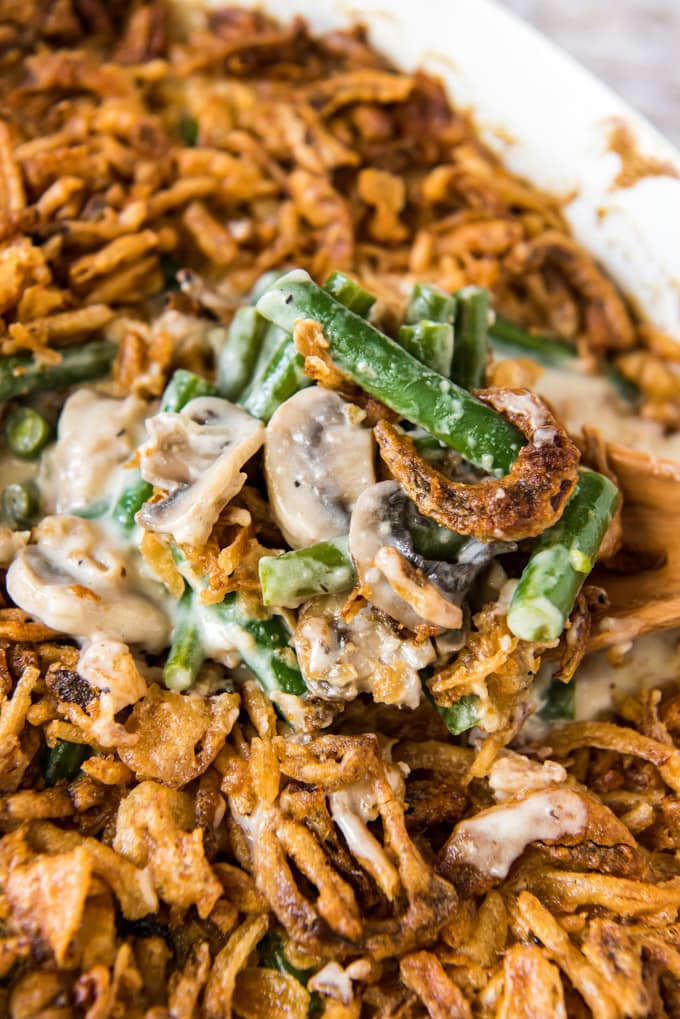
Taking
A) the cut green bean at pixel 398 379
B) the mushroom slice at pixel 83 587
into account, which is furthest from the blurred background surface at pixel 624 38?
the mushroom slice at pixel 83 587

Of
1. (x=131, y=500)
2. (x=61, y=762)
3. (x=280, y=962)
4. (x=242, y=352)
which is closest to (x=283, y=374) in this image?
(x=242, y=352)

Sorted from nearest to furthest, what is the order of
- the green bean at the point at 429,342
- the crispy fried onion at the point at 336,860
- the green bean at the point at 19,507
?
the crispy fried onion at the point at 336,860, the green bean at the point at 429,342, the green bean at the point at 19,507

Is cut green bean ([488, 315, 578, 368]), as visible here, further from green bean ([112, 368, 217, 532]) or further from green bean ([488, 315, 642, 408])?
green bean ([112, 368, 217, 532])

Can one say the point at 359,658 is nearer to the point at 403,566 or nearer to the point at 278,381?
the point at 403,566

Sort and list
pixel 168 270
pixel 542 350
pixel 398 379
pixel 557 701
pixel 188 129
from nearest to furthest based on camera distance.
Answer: pixel 398 379
pixel 557 701
pixel 168 270
pixel 542 350
pixel 188 129

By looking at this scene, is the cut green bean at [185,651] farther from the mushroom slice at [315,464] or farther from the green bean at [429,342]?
the green bean at [429,342]
